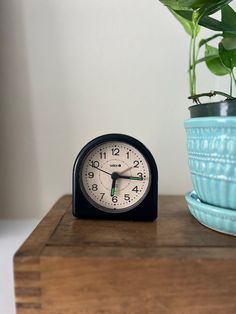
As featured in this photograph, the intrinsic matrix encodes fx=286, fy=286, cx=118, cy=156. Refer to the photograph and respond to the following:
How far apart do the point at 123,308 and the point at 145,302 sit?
31 mm

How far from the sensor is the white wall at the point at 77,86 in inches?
30.8

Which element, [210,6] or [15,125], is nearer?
[210,6]

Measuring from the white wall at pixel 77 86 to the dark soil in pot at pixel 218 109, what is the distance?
322mm

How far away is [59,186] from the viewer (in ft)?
2.70

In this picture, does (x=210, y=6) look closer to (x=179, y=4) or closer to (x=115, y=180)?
(x=179, y=4)

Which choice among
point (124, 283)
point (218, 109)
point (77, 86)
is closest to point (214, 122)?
point (218, 109)

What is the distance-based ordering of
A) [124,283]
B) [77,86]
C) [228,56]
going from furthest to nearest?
[77,86] → [228,56] → [124,283]

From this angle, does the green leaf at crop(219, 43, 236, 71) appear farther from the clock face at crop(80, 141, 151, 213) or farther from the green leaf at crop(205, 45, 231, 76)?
the clock face at crop(80, 141, 151, 213)

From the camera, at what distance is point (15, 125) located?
31.5 inches

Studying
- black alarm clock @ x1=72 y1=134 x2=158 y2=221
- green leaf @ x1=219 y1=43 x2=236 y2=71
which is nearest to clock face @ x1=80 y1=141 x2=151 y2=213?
black alarm clock @ x1=72 y1=134 x2=158 y2=221

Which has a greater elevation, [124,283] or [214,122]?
[214,122]

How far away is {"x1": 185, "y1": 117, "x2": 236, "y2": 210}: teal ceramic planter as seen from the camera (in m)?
0.45

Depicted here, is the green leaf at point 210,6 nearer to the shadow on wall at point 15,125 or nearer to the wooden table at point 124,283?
the wooden table at point 124,283

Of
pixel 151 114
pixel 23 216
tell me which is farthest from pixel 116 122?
pixel 23 216
